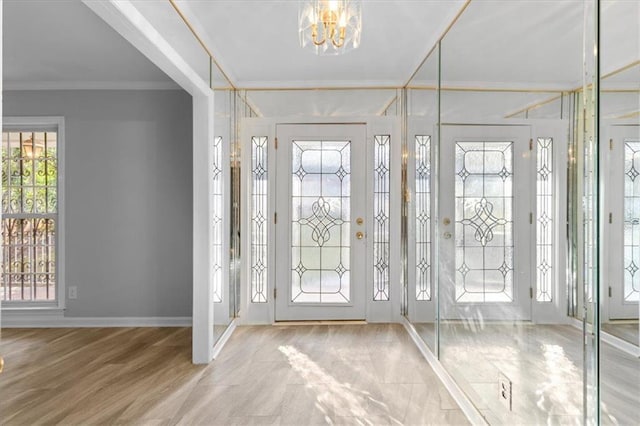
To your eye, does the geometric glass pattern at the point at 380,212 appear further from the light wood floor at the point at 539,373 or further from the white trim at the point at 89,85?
the white trim at the point at 89,85

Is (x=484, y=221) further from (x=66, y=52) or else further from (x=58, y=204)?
(x=58, y=204)

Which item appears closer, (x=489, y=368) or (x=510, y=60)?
(x=510, y=60)

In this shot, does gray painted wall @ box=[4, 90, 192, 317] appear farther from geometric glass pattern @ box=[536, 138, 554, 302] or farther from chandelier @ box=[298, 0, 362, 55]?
geometric glass pattern @ box=[536, 138, 554, 302]

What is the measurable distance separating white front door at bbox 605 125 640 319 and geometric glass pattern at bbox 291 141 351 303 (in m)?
3.28

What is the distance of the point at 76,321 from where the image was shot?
4410 mm

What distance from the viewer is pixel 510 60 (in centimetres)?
196

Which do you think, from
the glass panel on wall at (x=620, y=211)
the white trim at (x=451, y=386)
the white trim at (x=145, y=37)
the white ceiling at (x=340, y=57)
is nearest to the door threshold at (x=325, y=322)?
the white trim at (x=451, y=386)

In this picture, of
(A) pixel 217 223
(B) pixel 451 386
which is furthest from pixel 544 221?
(A) pixel 217 223

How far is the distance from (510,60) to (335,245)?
2.84 m

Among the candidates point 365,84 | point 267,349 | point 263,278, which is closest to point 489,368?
point 267,349

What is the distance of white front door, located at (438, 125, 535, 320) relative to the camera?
1.87 meters

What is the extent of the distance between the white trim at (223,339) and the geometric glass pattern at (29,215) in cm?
203

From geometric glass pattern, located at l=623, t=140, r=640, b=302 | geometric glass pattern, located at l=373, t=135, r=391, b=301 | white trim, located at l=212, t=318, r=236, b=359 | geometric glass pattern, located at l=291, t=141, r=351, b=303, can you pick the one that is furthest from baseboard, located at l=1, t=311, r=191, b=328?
geometric glass pattern, located at l=623, t=140, r=640, b=302

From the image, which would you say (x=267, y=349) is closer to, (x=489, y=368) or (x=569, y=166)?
(x=489, y=368)
